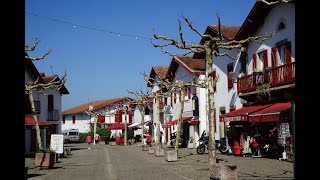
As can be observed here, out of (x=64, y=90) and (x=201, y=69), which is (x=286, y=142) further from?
(x=64, y=90)

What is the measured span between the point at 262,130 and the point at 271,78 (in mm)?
3228

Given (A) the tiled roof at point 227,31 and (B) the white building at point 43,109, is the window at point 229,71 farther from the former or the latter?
(B) the white building at point 43,109

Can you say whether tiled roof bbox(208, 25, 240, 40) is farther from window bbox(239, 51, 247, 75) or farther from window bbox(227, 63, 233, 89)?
window bbox(239, 51, 247, 75)

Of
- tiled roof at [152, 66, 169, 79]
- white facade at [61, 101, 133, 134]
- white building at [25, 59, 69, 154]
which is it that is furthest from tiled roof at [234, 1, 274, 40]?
white facade at [61, 101, 133, 134]

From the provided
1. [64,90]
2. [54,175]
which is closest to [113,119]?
[64,90]

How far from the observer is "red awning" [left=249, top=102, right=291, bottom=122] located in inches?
790

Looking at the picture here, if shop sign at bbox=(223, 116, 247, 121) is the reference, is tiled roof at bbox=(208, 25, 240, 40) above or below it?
above

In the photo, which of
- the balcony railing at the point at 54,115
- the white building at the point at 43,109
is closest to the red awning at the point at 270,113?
the white building at the point at 43,109

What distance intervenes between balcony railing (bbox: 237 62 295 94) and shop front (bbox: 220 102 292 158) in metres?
1.12

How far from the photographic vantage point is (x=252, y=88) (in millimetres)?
24344

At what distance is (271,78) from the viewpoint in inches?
877

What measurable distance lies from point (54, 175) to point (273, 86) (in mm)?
11705

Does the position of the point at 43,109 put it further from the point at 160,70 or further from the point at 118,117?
the point at 118,117

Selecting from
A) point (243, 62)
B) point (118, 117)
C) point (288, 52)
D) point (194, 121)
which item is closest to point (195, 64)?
point (194, 121)
